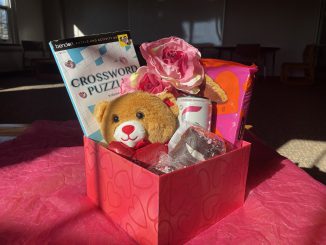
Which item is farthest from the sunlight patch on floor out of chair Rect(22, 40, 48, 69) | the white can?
chair Rect(22, 40, 48, 69)

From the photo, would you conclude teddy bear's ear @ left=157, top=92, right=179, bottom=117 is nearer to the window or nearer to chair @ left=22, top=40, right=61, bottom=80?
chair @ left=22, top=40, right=61, bottom=80

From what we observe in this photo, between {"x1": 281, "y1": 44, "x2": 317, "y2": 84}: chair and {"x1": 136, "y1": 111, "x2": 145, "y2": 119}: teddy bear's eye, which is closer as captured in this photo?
{"x1": 136, "y1": 111, "x2": 145, "y2": 119}: teddy bear's eye

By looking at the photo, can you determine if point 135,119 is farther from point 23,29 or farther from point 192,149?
point 23,29

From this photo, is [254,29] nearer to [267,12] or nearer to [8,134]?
[267,12]

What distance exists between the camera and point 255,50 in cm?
500

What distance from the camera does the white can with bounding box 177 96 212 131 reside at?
0.49 metres

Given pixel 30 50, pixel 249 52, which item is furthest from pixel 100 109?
pixel 30 50

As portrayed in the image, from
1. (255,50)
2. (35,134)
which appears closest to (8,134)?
(35,134)

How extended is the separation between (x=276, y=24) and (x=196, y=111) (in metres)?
6.20

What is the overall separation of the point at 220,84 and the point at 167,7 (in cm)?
622

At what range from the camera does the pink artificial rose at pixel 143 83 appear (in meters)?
0.54

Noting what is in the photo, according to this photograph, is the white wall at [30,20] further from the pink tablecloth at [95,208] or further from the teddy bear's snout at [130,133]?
the teddy bear's snout at [130,133]

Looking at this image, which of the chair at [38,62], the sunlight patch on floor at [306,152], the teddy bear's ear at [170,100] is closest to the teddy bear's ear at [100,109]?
the teddy bear's ear at [170,100]

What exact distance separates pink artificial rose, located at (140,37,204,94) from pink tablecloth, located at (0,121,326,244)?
0.80 feet
